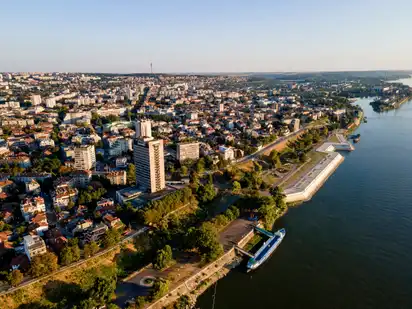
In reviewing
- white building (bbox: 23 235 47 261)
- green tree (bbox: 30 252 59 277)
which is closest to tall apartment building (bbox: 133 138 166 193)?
white building (bbox: 23 235 47 261)

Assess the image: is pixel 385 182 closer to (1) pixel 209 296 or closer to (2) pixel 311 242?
(2) pixel 311 242

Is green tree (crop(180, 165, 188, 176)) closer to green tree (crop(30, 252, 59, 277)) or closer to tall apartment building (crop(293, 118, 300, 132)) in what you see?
green tree (crop(30, 252, 59, 277))

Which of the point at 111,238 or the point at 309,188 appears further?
the point at 309,188

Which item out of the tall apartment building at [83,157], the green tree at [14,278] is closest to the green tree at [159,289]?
the green tree at [14,278]

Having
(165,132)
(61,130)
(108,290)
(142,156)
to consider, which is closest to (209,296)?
(108,290)

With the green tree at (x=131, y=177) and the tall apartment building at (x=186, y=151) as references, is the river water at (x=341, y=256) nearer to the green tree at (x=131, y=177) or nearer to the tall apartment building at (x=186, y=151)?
the green tree at (x=131, y=177)

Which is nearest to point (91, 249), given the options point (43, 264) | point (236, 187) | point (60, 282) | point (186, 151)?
point (60, 282)

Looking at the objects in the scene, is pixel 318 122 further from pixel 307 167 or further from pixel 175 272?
pixel 175 272
